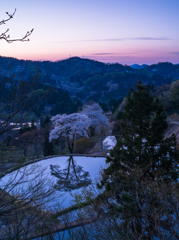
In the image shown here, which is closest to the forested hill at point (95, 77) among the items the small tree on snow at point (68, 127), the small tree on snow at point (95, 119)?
the small tree on snow at point (95, 119)

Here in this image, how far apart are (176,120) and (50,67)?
148 metres

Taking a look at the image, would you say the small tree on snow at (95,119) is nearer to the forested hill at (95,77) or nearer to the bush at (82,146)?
the bush at (82,146)

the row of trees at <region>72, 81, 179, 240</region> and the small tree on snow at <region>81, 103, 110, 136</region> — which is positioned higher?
the row of trees at <region>72, 81, 179, 240</region>

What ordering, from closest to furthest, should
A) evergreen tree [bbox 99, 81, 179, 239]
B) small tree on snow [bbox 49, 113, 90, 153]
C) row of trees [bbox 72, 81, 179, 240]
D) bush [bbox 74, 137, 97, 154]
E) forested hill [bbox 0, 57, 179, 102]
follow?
row of trees [bbox 72, 81, 179, 240] < evergreen tree [bbox 99, 81, 179, 239] < small tree on snow [bbox 49, 113, 90, 153] < bush [bbox 74, 137, 97, 154] < forested hill [bbox 0, 57, 179, 102]

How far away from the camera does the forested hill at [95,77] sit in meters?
102

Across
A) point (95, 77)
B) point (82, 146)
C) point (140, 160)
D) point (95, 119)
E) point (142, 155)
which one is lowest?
point (82, 146)

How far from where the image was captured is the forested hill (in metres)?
102

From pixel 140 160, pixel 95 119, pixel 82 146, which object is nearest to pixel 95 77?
pixel 95 119

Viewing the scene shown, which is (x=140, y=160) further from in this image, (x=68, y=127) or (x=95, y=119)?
(x=95, y=119)

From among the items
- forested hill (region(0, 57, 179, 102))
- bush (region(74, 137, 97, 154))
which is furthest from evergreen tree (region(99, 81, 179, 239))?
forested hill (region(0, 57, 179, 102))

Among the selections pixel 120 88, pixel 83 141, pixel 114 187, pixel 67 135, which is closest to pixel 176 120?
pixel 83 141

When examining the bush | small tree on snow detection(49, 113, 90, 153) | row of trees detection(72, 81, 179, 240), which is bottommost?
the bush

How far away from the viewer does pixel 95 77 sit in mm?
124812

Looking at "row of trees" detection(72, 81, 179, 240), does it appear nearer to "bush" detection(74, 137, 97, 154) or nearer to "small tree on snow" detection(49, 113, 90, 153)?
"small tree on snow" detection(49, 113, 90, 153)
